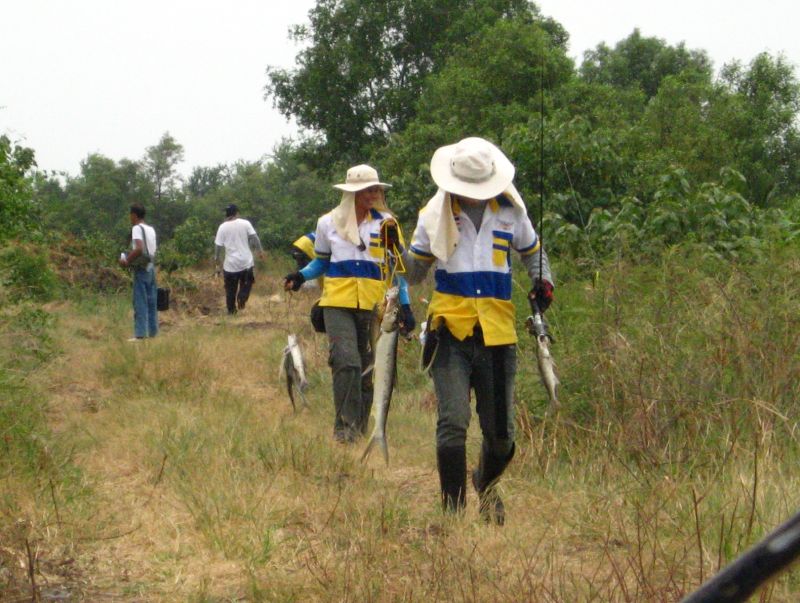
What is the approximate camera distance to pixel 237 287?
54.2 ft

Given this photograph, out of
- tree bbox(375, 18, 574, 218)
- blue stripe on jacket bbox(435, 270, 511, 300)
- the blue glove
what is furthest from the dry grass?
tree bbox(375, 18, 574, 218)

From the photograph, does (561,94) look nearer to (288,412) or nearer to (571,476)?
(288,412)

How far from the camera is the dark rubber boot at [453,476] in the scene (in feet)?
17.4

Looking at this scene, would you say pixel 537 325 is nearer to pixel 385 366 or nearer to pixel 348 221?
pixel 385 366

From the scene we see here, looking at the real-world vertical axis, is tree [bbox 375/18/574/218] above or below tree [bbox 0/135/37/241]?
above

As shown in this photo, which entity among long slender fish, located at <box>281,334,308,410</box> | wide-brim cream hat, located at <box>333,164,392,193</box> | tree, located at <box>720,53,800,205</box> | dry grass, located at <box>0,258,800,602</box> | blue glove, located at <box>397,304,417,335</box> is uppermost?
tree, located at <box>720,53,800,205</box>

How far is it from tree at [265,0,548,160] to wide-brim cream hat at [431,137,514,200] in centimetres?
2865

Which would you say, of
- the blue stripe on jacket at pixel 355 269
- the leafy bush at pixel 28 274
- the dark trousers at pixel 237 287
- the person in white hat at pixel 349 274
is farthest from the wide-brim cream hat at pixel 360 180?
the dark trousers at pixel 237 287

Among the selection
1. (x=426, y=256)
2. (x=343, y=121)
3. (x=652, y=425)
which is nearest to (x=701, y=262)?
(x=652, y=425)

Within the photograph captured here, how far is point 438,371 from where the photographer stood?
5320mm

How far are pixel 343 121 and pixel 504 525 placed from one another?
30336 millimetres

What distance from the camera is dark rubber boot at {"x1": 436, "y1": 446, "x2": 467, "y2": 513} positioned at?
5.29 metres

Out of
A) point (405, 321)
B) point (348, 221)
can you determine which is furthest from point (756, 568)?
point (348, 221)

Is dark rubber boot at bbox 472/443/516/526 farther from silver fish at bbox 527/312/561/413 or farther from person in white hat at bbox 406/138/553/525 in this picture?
silver fish at bbox 527/312/561/413
